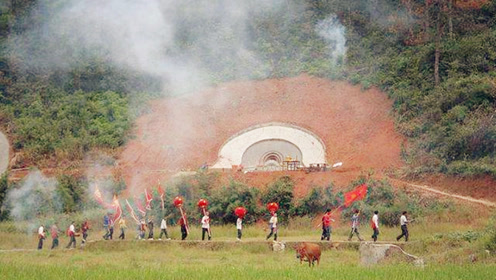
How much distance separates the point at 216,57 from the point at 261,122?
8.15 meters

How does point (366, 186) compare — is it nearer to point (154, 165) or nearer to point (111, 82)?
point (154, 165)

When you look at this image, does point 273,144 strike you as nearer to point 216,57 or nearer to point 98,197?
point 216,57

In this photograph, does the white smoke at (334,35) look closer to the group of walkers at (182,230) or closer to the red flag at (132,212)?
the red flag at (132,212)

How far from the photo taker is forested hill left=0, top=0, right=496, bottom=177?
134 ft

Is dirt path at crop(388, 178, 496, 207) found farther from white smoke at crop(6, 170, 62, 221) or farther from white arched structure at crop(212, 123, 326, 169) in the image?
white smoke at crop(6, 170, 62, 221)

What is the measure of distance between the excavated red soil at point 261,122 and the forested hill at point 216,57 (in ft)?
2.84

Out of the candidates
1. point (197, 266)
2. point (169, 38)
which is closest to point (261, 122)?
point (169, 38)

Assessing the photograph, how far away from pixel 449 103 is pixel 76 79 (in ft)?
68.8

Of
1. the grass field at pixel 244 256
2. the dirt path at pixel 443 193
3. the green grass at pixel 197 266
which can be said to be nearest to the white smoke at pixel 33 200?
the grass field at pixel 244 256

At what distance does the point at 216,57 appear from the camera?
1951 inches

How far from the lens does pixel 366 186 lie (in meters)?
33.3

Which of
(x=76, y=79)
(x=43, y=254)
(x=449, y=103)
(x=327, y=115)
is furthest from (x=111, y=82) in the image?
(x=43, y=254)

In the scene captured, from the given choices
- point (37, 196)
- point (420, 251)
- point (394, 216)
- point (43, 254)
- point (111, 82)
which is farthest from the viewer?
point (111, 82)

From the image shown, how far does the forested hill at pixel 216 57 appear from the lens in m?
40.8
